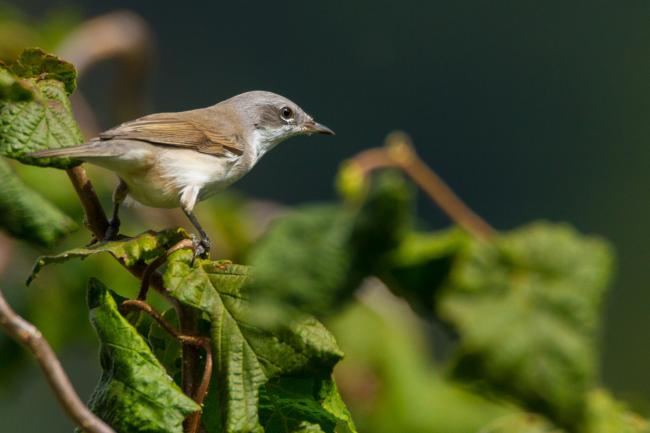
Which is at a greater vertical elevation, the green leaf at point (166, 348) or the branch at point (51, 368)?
the green leaf at point (166, 348)

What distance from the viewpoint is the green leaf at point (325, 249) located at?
5.78 feet

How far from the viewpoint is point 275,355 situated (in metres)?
1.81

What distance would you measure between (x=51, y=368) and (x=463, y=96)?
8.72 m

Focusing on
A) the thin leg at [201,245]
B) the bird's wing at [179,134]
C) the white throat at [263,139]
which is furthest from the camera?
the white throat at [263,139]

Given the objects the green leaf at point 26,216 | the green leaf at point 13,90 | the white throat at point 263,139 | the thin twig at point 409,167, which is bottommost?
the green leaf at point 26,216

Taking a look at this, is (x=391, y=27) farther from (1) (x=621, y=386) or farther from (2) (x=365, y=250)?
(2) (x=365, y=250)

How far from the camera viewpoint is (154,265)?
6.01 feet

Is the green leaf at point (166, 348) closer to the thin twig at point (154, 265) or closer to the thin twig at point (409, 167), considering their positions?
the thin twig at point (154, 265)

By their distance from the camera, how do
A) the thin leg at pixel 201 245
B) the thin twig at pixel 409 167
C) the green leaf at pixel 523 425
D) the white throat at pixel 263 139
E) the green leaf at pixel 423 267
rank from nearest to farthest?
1. the thin leg at pixel 201 245
2. the green leaf at pixel 423 267
3. the thin twig at pixel 409 167
4. the green leaf at pixel 523 425
5. the white throat at pixel 263 139

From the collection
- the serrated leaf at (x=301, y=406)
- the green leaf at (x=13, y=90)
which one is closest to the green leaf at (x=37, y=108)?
the green leaf at (x=13, y=90)

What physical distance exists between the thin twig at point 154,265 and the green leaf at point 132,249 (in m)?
0.01

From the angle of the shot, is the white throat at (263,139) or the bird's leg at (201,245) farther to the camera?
the white throat at (263,139)

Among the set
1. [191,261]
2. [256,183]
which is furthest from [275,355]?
[256,183]

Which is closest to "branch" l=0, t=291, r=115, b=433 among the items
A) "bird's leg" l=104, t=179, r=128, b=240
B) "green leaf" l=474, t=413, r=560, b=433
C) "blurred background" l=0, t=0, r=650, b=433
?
"bird's leg" l=104, t=179, r=128, b=240
